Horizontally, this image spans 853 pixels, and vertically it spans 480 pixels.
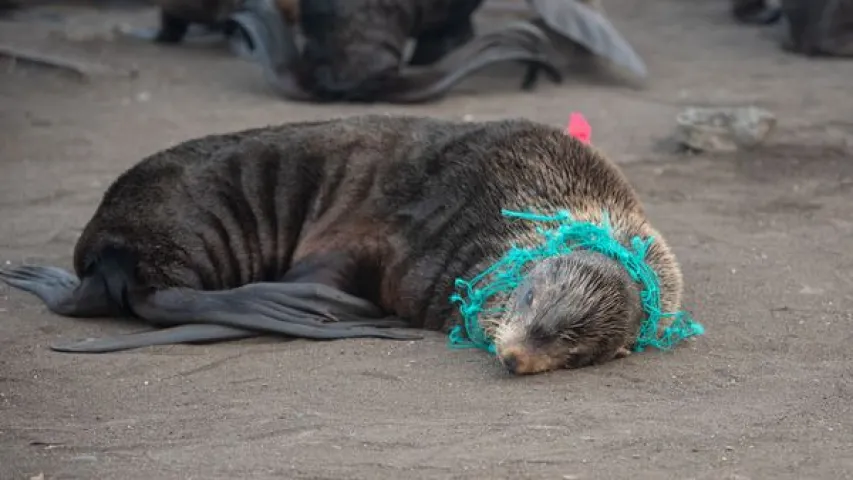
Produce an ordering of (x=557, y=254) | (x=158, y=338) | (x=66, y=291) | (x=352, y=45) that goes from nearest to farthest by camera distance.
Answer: (x=557, y=254) → (x=158, y=338) → (x=66, y=291) → (x=352, y=45)

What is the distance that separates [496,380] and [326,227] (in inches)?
46.1

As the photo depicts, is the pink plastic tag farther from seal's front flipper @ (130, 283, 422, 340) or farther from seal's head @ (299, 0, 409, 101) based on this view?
seal's head @ (299, 0, 409, 101)

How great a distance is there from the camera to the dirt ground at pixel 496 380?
10.7 ft

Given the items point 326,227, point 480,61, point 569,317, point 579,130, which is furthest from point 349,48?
point 569,317

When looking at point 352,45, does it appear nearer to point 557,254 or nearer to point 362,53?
point 362,53

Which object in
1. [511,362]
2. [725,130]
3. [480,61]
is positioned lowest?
[480,61]

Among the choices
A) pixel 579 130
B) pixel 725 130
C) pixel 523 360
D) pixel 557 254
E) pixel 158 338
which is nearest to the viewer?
pixel 523 360

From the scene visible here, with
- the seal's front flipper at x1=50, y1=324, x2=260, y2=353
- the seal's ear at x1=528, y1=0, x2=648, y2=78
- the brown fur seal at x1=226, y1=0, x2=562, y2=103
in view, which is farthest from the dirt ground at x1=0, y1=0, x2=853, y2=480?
the seal's ear at x1=528, y1=0, x2=648, y2=78

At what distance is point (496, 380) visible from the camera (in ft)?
12.9

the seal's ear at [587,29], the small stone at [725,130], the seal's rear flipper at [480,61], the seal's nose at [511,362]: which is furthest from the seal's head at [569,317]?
the seal's ear at [587,29]

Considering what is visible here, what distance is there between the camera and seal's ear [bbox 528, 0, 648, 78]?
8.56m

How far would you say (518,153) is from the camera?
4680mm

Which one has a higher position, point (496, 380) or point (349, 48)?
point (496, 380)

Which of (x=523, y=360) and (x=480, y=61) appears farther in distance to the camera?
(x=480, y=61)
